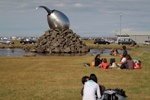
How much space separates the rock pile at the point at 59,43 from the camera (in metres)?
57.6

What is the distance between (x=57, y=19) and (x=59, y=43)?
4778mm

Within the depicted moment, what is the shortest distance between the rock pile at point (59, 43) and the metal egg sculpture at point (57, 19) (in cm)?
93

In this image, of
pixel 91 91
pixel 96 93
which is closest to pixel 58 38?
pixel 96 93

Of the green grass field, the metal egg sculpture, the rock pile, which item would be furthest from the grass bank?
the metal egg sculpture

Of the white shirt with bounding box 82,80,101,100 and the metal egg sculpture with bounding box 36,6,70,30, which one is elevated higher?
the metal egg sculpture with bounding box 36,6,70,30

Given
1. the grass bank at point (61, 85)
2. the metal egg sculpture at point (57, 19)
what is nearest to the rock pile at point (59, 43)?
the metal egg sculpture at point (57, 19)

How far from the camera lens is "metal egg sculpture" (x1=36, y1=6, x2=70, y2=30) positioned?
60.1m

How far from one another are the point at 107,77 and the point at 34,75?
449 cm

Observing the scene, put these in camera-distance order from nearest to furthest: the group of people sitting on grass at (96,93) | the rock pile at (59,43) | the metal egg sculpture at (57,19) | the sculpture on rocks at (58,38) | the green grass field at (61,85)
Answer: the group of people sitting on grass at (96,93) → the green grass field at (61,85) → the rock pile at (59,43) → the sculpture on rocks at (58,38) → the metal egg sculpture at (57,19)

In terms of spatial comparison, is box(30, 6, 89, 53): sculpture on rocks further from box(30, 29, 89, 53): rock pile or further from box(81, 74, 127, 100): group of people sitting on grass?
box(81, 74, 127, 100): group of people sitting on grass

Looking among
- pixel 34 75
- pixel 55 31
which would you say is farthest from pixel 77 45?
pixel 34 75

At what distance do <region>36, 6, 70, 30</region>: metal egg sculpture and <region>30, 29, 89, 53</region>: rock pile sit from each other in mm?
928

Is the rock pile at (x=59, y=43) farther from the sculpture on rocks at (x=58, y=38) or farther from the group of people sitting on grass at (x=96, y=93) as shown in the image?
the group of people sitting on grass at (x=96, y=93)

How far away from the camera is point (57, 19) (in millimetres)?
60000
